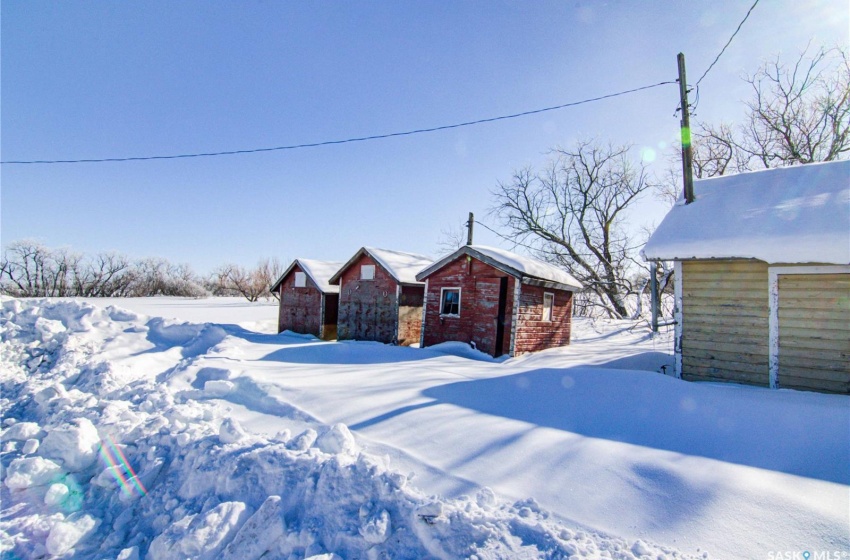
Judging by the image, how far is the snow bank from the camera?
2.38 meters

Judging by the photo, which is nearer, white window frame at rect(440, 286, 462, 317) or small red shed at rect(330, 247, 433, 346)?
white window frame at rect(440, 286, 462, 317)

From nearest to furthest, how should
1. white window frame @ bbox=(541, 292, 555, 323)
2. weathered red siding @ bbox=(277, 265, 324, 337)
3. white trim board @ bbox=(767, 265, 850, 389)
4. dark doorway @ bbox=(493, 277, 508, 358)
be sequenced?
1. white trim board @ bbox=(767, 265, 850, 389)
2. dark doorway @ bbox=(493, 277, 508, 358)
3. white window frame @ bbox=(541, 292, 555, 323)
4. weathered red siding @ bbox=(277, 265, 324, 337)

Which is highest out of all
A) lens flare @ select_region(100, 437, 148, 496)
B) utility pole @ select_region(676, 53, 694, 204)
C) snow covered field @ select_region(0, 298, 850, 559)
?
utility pole @ select_region(676, 53, 694, 204)

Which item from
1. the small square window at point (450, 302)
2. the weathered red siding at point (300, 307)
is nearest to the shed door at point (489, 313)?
the small square window at point (450, 302)

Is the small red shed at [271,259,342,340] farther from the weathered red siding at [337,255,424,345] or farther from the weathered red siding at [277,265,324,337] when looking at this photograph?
the weathered red siding at [337,255,424,345]

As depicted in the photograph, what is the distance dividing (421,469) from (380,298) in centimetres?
1214

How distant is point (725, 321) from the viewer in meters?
Answer: 7.20

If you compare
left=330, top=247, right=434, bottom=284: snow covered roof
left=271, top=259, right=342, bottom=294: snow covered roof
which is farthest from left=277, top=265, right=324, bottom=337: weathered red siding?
left=330, top=247, right=434, bottom=284: snow covered roof

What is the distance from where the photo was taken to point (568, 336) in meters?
15.2

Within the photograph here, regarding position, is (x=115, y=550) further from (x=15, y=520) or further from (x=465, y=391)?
(x=465, y=391)

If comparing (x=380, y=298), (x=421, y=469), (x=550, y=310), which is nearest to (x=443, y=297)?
(x=380, y=298)

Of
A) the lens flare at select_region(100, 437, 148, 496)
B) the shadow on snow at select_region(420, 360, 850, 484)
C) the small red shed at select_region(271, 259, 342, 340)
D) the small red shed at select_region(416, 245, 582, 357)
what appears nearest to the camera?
the lens flare at select_region(100, 437, 148, 496)

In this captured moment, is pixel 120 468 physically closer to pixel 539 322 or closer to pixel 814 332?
pixel 814 332

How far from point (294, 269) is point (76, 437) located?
16.1m
